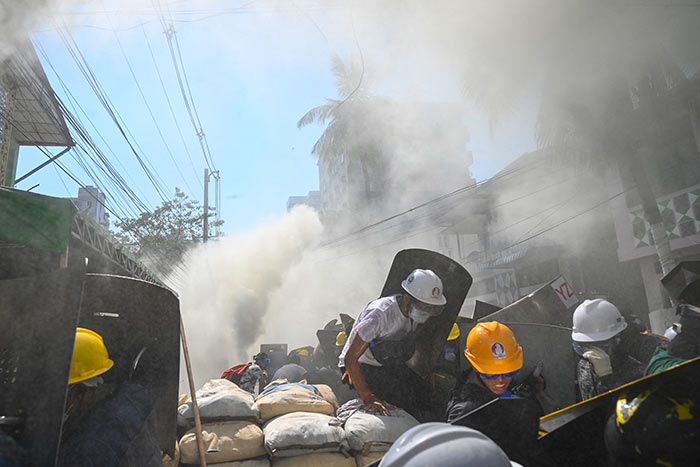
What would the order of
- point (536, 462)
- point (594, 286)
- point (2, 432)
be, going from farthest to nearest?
point (594, 286) < point (2, 432) < point (536, 462)

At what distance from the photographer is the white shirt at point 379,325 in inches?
127

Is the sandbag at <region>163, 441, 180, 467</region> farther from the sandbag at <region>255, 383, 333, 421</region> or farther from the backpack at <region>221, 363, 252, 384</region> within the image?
the backpack at <region>221, 363, 252, 384</region>

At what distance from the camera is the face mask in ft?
11.3

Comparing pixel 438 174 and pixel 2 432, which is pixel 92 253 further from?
pixel 438 174

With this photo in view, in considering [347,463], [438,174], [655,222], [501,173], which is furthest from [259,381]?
[438,174]

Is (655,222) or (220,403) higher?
(655,222)

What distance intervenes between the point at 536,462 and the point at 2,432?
205 centimetres

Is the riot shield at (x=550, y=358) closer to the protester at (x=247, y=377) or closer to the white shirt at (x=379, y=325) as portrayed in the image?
the white shirt at (x=379, y=325)

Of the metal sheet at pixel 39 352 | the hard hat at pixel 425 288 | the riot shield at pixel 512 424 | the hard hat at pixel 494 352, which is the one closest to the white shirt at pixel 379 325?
the hard hat at pixel 425 288

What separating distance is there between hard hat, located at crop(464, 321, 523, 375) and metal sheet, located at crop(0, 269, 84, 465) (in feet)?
6.85

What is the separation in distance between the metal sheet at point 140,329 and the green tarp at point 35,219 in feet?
3.14

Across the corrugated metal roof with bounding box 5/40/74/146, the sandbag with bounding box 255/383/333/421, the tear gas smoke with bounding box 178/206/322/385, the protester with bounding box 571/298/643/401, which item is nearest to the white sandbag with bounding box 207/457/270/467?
the sandbag with bounding box 255/383/333/421

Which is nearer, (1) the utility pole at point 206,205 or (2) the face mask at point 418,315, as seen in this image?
(2) the face mask at point 418,315

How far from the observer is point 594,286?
49.0ft
